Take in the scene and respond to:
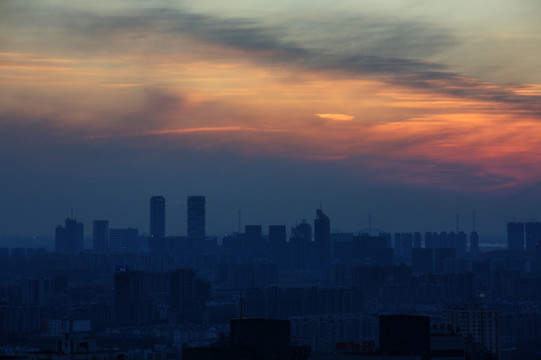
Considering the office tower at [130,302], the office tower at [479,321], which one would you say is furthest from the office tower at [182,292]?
the office tower at [479,321]

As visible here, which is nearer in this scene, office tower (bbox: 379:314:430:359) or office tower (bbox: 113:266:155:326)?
office tower (bbox: 379:314:430:359)

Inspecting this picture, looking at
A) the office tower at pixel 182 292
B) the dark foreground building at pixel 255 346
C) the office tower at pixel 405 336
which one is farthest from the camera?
the office tower at pixel 182 292

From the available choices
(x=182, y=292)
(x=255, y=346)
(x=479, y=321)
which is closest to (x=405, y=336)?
(x=255, y=346)

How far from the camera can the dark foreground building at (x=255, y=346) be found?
60.6m

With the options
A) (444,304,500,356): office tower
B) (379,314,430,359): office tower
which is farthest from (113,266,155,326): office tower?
(379,314,430,359): office tower

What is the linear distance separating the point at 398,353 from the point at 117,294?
126578 mm

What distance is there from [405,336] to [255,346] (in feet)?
26.4

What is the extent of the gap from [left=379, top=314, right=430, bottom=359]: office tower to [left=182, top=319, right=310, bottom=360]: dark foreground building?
4.49 metres

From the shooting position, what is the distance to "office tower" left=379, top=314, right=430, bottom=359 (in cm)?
6169

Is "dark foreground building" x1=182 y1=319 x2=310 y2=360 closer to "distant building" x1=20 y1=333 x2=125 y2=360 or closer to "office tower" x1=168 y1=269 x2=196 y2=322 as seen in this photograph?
"distant building" x1=20 y1=333 x2=125 y2=360

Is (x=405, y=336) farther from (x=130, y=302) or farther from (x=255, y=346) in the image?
(x=130, y=302)

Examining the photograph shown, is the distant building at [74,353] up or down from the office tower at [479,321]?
up

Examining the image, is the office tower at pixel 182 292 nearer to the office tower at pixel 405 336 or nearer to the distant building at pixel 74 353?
the office tower at pixel 405 336

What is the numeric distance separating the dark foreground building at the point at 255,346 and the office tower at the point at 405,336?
4.49 meters
